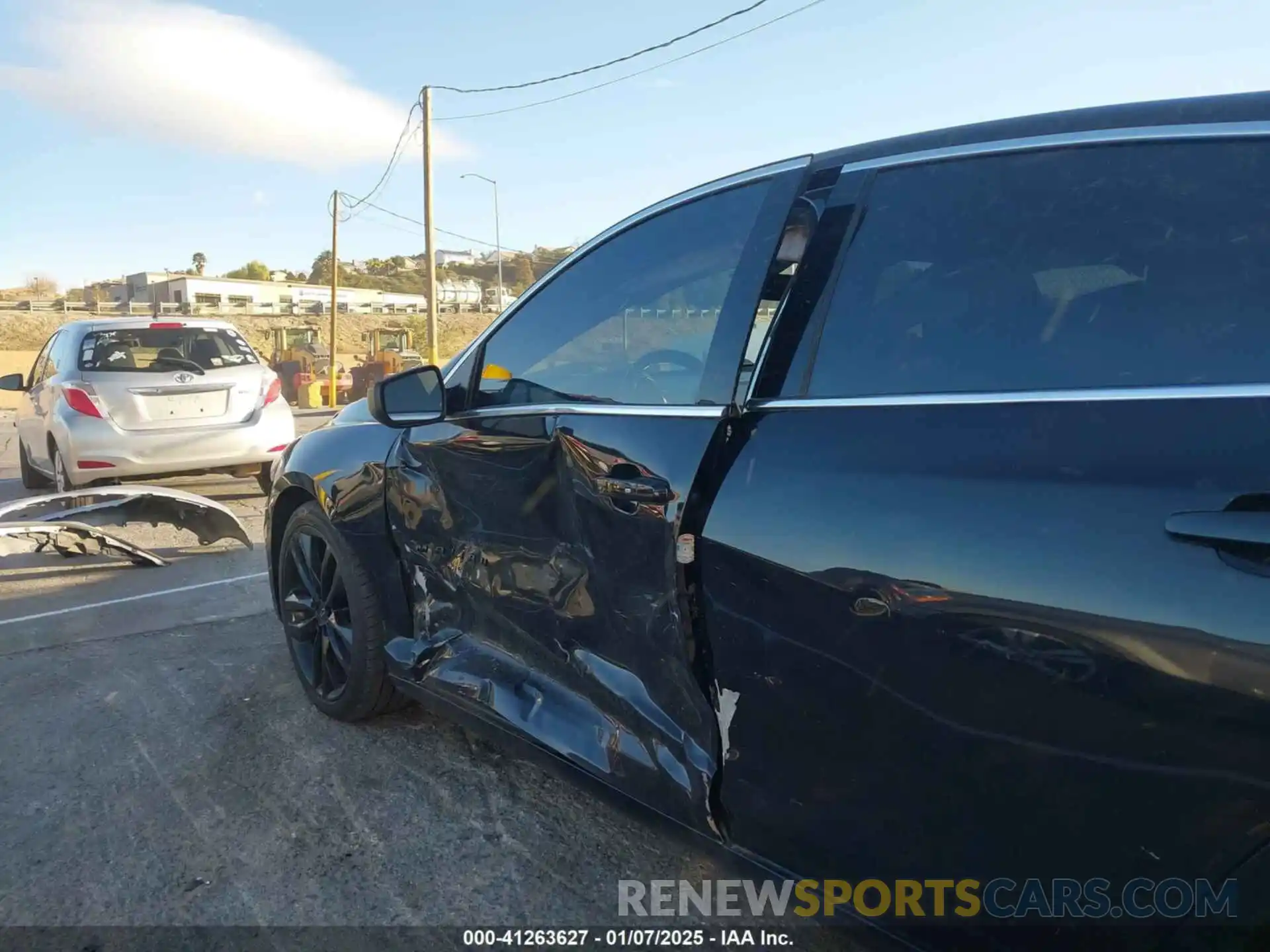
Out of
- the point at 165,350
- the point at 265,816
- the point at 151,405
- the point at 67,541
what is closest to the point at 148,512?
the point at 67,541

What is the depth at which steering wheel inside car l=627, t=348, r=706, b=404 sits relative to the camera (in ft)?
6.89

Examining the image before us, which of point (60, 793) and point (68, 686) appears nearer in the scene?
point (60, 793)

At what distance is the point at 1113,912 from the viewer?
1.33m

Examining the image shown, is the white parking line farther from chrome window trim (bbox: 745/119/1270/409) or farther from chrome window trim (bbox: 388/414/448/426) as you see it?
chrome window trim (bbox: 745/119/1270/409)

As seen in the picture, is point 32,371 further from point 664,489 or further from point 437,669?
point 664,489

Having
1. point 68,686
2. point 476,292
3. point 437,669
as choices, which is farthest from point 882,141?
point 476,292

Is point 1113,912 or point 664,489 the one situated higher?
point 664,489

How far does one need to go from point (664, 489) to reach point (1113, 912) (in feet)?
3.47

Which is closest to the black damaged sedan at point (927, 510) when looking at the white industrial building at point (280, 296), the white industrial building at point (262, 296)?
the white industrial building at point (280, 296)

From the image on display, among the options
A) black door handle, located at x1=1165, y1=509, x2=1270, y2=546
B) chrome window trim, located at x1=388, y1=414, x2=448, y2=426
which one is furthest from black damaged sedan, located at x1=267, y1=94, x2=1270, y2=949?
chrome window trim, located at x1=388, y1=414, x2=448, y2=426

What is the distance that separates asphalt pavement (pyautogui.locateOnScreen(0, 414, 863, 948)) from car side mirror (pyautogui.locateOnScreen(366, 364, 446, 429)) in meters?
1.12

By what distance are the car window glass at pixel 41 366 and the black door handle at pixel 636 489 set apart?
7.54 m

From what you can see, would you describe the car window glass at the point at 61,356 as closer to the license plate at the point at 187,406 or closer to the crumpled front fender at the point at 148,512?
the license plate at the point at 187,406

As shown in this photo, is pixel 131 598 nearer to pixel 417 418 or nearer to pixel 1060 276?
pixel 417 418
